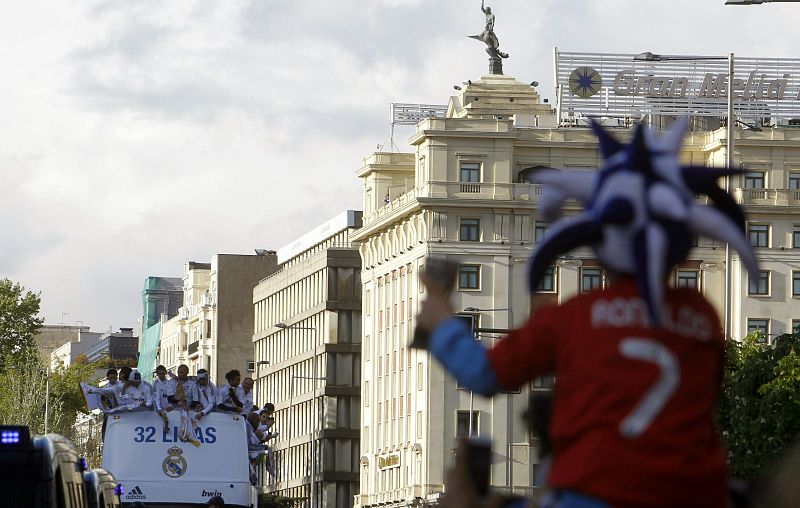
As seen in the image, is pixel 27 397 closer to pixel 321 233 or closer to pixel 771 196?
pixel 321 233

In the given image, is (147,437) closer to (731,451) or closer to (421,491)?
(731,451)

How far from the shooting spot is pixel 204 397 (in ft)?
92.9

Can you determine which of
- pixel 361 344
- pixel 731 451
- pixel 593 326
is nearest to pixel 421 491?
pixel 361 344

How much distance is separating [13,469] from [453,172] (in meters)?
95.6

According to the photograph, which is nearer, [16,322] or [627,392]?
[627,392]

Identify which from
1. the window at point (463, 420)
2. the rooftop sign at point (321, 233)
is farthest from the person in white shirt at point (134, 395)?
the rooftop sign at point (321, 233)

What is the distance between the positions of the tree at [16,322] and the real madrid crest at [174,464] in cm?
10036

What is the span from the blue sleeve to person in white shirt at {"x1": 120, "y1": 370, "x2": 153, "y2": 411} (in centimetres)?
2264

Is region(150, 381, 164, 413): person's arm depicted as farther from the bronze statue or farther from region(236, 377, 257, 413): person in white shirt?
the bronze statue

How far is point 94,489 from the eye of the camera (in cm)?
1752

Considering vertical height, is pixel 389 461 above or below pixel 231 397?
above

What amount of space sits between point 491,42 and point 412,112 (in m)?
7.72

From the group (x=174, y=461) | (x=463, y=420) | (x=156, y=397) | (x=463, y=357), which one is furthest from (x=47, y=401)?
(x=463, y=357)

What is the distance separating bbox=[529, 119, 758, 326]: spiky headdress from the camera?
5367 mm
